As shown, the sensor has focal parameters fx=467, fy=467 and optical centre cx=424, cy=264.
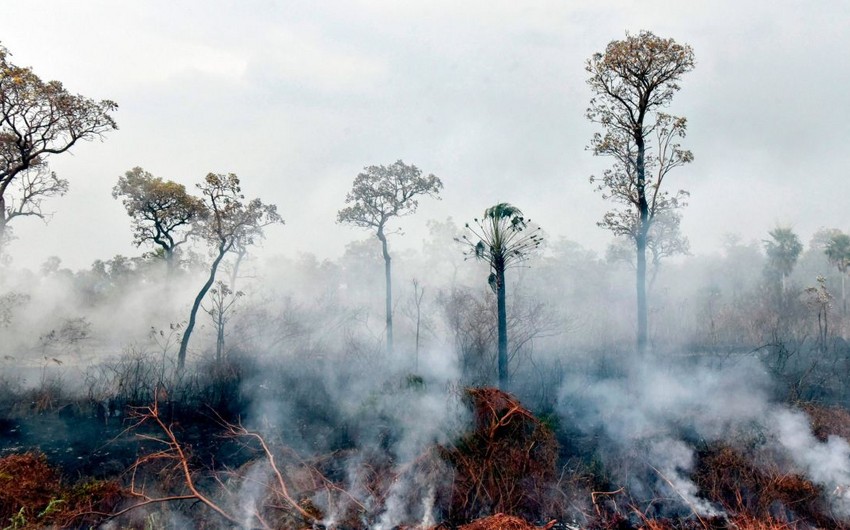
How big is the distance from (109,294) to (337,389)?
26690mm

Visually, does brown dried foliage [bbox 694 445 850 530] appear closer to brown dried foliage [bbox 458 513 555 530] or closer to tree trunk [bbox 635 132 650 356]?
brown dried foliage [bbox 458 513 555 530]

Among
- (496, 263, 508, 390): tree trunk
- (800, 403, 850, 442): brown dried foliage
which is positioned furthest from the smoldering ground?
(496, 263, 508, 390): tree trunk

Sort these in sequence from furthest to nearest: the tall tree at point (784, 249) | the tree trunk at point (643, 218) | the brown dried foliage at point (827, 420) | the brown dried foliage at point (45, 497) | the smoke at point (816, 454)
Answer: the tall tree at point (784, 249) < the tree trunk at point (643, 218) < the brown dried foliage at point (827, 420) < the smoke at point (816, 454) < the brown dried foliage at point (45, 497)

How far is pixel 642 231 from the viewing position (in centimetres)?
1584

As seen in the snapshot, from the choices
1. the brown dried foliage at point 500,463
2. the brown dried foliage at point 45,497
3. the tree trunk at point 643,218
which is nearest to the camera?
the brown dried foliage at point 45,497

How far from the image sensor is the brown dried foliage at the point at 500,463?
927cm

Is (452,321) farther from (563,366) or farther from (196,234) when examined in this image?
(196,234)

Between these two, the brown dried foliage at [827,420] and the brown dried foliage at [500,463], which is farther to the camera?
the brown dried foliage at [827,420]

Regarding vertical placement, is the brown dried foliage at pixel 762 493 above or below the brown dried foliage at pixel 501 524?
below

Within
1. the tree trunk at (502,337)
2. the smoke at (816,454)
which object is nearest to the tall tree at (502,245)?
the tree trunk at (502,337)

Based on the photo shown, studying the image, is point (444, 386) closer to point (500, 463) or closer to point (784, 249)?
point (500, 463)

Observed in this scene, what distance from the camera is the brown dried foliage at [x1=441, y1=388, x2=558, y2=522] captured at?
927cm

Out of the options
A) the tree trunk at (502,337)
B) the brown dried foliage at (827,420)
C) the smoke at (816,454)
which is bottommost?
the smoke at (816,454)

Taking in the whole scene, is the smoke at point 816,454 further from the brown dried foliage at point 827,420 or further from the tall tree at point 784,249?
the tall tree at point 784,249
